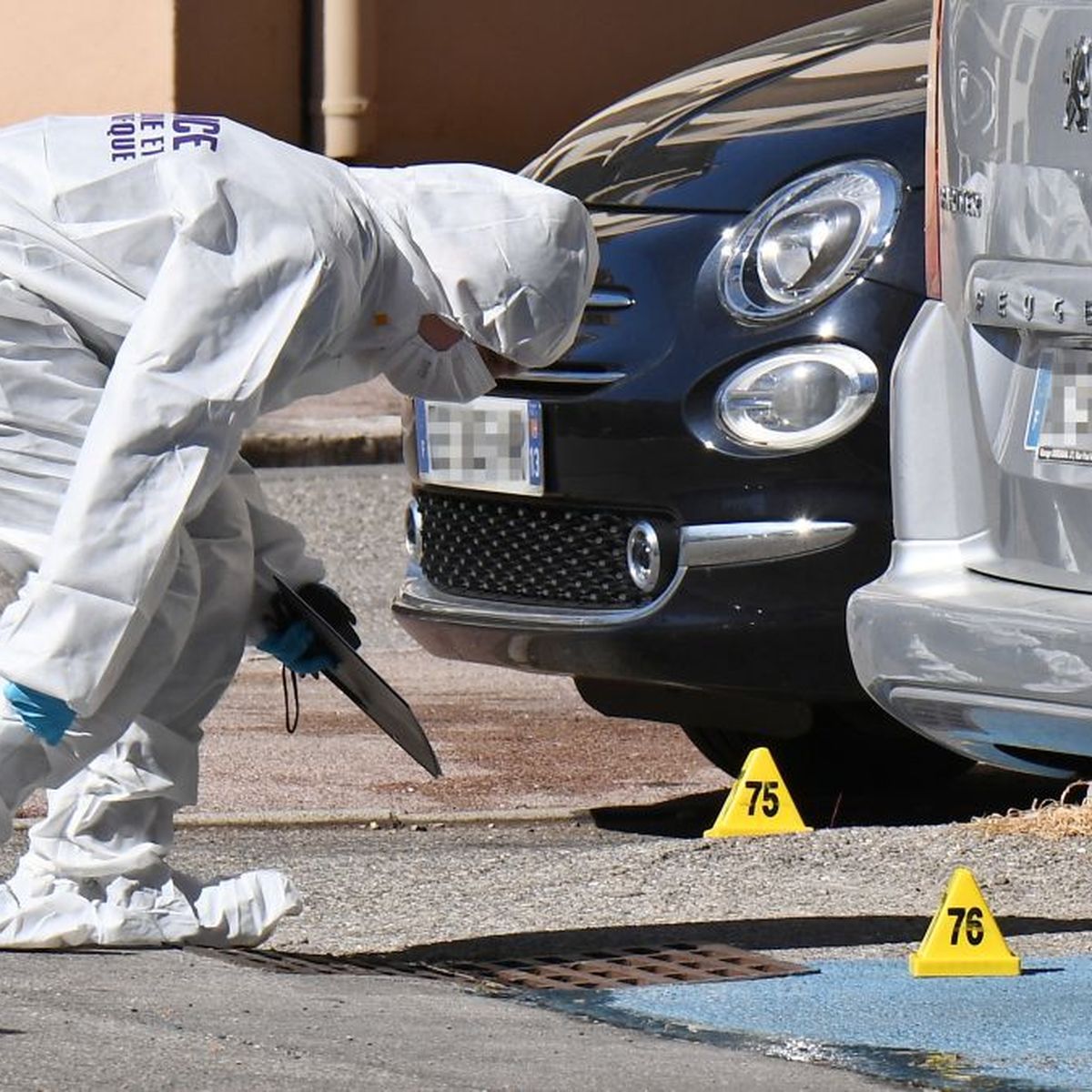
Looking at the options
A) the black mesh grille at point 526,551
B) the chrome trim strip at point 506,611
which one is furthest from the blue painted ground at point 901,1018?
the black mesh grille at point 526,551

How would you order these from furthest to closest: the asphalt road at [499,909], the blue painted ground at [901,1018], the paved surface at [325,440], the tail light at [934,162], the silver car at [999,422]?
the paved surface at [325,440] < the tail light at [934,162] < the silver car at [999,422] < the blue painted ground at [901,1018] < the asphalt road at [499,909]

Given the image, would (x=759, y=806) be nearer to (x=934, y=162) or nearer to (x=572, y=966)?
(x=572, y=966)

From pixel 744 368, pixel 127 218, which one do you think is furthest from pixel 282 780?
pixel 127 218

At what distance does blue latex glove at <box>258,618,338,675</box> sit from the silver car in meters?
0.90

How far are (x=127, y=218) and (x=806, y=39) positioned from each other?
8.48 feet

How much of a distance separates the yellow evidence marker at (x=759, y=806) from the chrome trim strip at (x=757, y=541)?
505mm

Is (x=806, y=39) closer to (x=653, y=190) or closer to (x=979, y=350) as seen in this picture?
(x=653, y=190)

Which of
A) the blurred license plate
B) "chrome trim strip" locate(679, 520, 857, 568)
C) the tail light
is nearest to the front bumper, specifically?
"chrome trim strip" locate(679, 520, 857, 568)

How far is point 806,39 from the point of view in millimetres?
6793

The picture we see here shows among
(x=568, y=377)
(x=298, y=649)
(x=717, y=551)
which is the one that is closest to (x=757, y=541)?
(x=717, y=551)

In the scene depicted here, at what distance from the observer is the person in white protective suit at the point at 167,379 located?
4426 mm

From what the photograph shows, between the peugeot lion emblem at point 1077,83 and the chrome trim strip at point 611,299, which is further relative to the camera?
the chrome trim strip at point 611,299

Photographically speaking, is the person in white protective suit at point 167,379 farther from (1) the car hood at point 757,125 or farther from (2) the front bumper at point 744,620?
(1) the car hood at point 757,125

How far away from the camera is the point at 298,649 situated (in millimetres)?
5086
